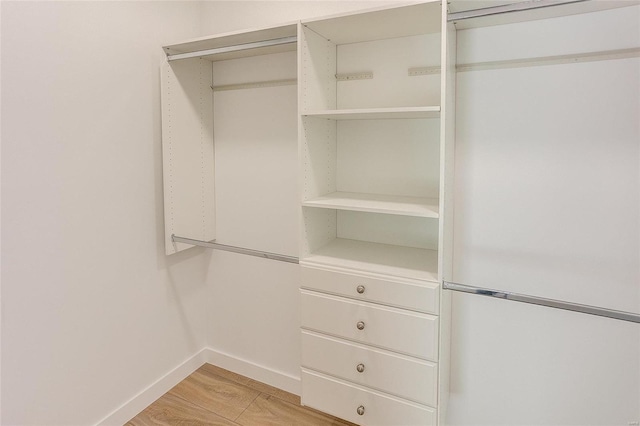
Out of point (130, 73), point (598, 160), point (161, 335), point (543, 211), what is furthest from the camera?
point (161, 335)

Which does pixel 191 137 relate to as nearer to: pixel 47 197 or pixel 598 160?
pixel 47 197

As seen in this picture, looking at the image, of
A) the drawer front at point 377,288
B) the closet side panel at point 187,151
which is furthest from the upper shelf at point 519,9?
the closet side panel at point 187,151

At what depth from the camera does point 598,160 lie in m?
1.55

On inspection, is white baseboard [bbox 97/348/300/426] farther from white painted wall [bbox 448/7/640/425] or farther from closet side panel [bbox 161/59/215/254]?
white painted wall [bbox 448/7/640/425]

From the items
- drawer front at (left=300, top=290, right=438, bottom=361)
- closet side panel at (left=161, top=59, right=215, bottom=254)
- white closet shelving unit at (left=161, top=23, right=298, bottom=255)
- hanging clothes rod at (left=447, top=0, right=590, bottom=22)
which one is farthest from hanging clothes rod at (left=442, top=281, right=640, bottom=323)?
closet side panel at (left=161, top=59, right=215, bottom=254)

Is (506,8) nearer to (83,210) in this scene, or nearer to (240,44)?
(240,44)

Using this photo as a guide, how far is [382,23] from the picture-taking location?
1.64 metres

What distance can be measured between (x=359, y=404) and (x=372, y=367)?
192 mm

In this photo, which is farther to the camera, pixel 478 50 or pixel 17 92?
pixel 478 50

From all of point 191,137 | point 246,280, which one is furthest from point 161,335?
point 191,137

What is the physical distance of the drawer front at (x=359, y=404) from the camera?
1537 mm

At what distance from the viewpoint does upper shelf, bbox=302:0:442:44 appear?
1.49m

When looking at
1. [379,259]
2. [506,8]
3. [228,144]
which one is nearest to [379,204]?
[379,259]

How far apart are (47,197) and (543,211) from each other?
2183 millimetres
